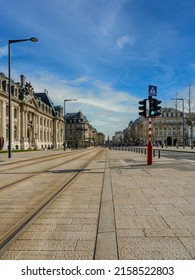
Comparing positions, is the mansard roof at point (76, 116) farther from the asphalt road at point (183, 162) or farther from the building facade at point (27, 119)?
the asphalt road at point (183, 162)

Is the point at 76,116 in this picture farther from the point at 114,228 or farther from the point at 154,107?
the point at 114,228

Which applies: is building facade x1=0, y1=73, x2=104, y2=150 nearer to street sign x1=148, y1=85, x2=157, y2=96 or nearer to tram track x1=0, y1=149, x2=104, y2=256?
street sign x1=148, y1=85, x2=157, y2=96

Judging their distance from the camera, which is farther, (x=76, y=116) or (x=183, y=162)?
(x=76, y=116)

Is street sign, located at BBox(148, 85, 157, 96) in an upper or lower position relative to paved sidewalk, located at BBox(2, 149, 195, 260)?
upper

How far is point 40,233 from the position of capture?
4129 mm

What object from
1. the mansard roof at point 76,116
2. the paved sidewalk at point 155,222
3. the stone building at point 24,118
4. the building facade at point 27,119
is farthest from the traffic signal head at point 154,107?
the mansard roof at point 76,116

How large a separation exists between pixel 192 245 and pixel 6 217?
3436 millimetres

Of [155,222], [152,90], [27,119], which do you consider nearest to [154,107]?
[152,90]

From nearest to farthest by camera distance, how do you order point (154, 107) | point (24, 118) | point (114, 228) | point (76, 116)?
point (114, 228)
point (154, 107)
point (24, 118)
point (76, 116)

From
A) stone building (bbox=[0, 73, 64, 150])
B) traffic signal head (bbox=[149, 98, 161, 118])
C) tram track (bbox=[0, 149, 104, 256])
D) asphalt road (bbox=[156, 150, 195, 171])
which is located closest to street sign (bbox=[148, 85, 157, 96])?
traffic signal head (bbox=[149, 98, 161, 118])

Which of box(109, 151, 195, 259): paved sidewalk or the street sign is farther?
the street sign
